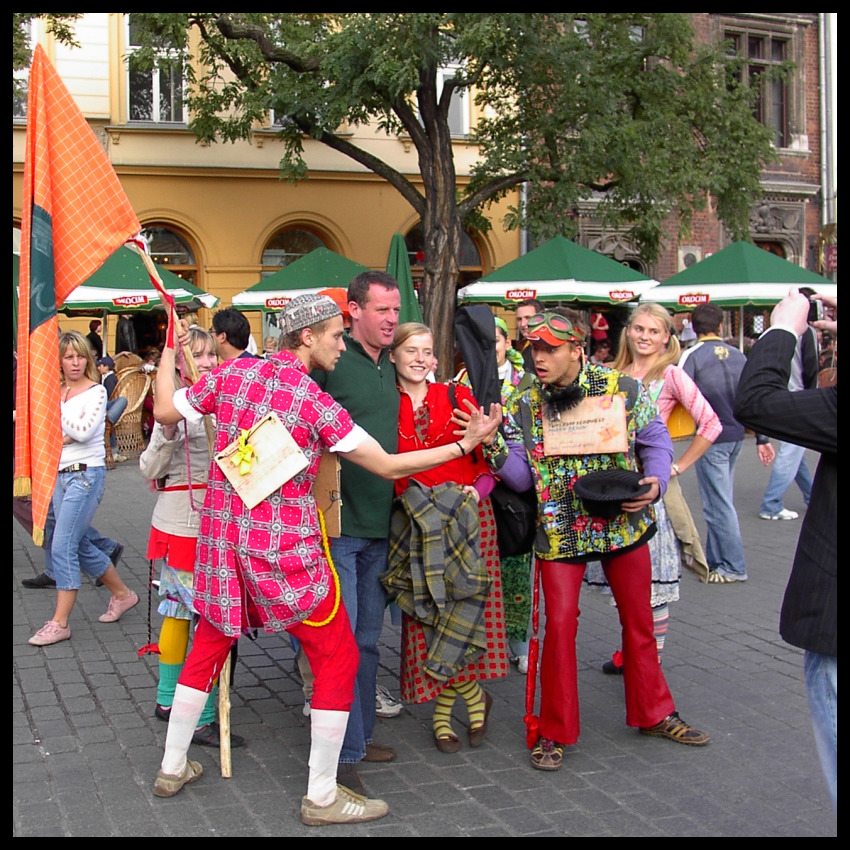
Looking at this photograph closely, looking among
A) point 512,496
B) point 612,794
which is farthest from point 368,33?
point 612,794

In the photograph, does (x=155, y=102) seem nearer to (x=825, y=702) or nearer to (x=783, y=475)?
(x=783, y=475)

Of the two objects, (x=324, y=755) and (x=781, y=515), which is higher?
(x=781, y=515)

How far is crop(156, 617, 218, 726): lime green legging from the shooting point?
4812 mm

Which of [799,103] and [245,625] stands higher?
[799,103]

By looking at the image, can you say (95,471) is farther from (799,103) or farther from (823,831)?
(799,103)

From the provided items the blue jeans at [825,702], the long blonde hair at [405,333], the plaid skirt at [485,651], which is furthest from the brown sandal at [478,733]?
the blue jeans at [825,702]

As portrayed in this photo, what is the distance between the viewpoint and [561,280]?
14789 millimetres

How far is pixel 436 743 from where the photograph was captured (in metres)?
4.83

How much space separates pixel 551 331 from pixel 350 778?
1896mm

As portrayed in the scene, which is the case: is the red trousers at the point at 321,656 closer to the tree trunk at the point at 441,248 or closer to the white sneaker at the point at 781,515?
the white sneaker at the point at 781,515

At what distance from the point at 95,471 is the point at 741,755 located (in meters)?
3.94

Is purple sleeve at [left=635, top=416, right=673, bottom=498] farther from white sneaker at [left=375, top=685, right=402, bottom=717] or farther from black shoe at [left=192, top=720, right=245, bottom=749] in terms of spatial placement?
black shoe at [left=192, top=720, right=245, bottom=749]

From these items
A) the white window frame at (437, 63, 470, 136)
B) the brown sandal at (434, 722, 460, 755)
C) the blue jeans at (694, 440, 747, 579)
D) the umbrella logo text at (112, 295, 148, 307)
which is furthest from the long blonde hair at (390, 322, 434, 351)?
the white window frame at (437, 63, 470, 136)

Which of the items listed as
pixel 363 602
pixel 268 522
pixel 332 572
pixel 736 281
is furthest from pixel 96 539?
pixel 736 281
